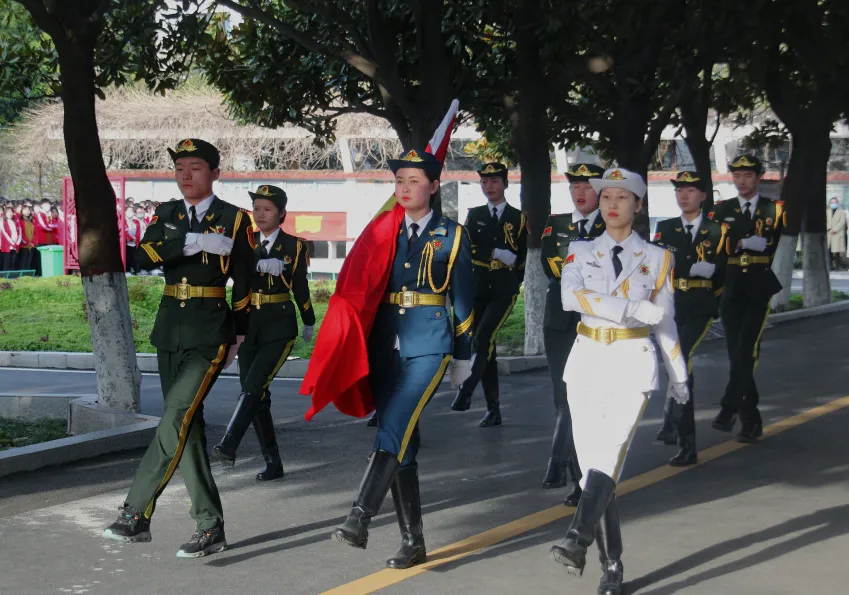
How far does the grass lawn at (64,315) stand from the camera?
17297mm

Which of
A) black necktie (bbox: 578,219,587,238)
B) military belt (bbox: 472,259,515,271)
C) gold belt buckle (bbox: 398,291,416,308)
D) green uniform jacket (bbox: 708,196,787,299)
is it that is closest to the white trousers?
gold belt buckle (bbox: 398,291,416,308)

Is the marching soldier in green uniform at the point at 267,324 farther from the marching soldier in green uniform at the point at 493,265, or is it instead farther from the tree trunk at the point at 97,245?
the marching soldier in green uniform at the point at 493,265

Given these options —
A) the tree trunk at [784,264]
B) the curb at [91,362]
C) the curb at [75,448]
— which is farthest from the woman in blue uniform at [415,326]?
the tree trunk at [784,264]

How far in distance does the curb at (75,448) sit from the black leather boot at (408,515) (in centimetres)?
345

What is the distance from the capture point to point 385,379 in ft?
21.8

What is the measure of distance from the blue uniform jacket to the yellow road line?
1.02m

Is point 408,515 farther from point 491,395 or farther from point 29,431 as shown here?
point 29,431

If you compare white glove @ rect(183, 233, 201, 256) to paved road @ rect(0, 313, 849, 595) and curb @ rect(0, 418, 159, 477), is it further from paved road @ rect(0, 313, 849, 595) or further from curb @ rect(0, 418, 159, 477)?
curb @ rect(0, 418, 159, 477)

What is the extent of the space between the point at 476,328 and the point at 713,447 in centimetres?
240

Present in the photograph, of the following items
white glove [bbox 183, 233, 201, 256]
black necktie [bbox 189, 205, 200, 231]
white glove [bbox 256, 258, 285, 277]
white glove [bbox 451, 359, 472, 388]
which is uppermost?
black necktie [bbox 189, 205, 200, 231]

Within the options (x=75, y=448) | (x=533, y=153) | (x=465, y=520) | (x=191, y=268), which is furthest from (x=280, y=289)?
(x=533, y=153)

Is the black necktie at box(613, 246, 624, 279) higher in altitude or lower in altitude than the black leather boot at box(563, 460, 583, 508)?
higher

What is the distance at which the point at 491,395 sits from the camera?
11125mm

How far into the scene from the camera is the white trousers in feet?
19.9
